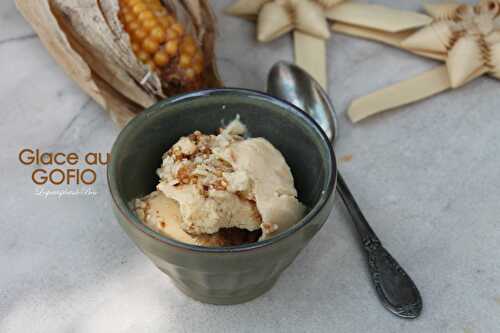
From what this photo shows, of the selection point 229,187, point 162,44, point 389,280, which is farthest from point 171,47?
point 389,280

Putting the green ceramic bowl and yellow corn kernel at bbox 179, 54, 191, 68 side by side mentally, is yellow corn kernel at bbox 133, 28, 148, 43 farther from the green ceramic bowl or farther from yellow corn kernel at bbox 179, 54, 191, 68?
the green ceramic bowl

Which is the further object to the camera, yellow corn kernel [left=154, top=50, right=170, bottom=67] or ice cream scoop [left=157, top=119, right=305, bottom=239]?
yellow corn kernel [left=154, top=50, right=170, bottom=67]

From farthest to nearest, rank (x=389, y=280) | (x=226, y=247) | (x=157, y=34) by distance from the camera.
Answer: (x=157, y=34) → (x=389, y=280) → (x=226, y=247)

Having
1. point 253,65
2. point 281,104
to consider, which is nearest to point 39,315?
point 281,104

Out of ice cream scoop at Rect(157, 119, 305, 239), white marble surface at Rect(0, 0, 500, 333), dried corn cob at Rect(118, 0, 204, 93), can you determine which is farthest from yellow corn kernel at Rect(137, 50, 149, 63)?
ice cream scoop at Rect(157, 119, 305, 239)

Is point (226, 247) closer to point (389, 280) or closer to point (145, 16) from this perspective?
point (389, 280)

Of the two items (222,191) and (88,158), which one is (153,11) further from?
(222,191)

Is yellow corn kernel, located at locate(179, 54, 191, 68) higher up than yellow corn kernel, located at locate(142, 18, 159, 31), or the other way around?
yellow corn kernel, located at locate(142, 18, 159, 31)
